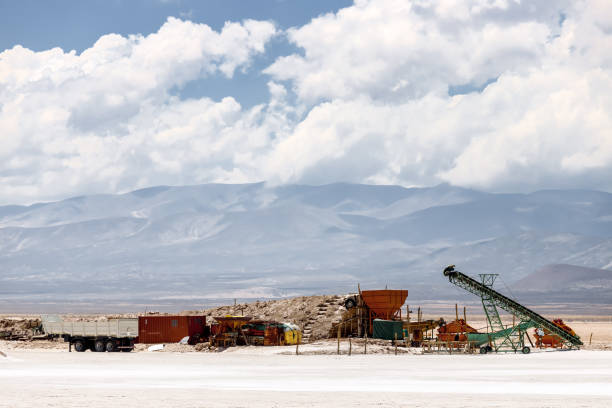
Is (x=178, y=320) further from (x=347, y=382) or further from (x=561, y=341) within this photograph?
(x=347, y=382)

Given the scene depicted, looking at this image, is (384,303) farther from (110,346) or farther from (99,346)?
(99,346)

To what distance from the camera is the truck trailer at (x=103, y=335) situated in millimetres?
65438

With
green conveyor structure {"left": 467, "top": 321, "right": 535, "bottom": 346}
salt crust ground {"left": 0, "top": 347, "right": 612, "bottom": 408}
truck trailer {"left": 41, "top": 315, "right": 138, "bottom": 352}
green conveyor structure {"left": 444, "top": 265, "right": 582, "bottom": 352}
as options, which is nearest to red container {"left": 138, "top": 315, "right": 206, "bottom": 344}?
truck trailer {"left": 41, "top": 315, "right": 138, "bottom": 352}

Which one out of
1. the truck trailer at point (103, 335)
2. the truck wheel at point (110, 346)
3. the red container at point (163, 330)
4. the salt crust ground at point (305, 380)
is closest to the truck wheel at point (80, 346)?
the truck trailer at point (103, 335)

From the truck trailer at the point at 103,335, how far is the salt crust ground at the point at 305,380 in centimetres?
545

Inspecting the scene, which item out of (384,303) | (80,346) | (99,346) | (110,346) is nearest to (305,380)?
(110,346)

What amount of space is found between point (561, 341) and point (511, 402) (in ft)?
124

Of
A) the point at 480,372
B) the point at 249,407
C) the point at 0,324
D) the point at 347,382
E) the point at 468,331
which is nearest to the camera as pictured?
the point at 249,407

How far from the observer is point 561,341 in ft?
213

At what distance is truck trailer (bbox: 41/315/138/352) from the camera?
2576 inches

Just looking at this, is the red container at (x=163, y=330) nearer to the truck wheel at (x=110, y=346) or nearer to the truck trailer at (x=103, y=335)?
the truck trailer at (x=103, y=335)

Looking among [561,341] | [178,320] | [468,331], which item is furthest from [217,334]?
[561,341]

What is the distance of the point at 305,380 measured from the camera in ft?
124

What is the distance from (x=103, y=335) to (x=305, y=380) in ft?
104
